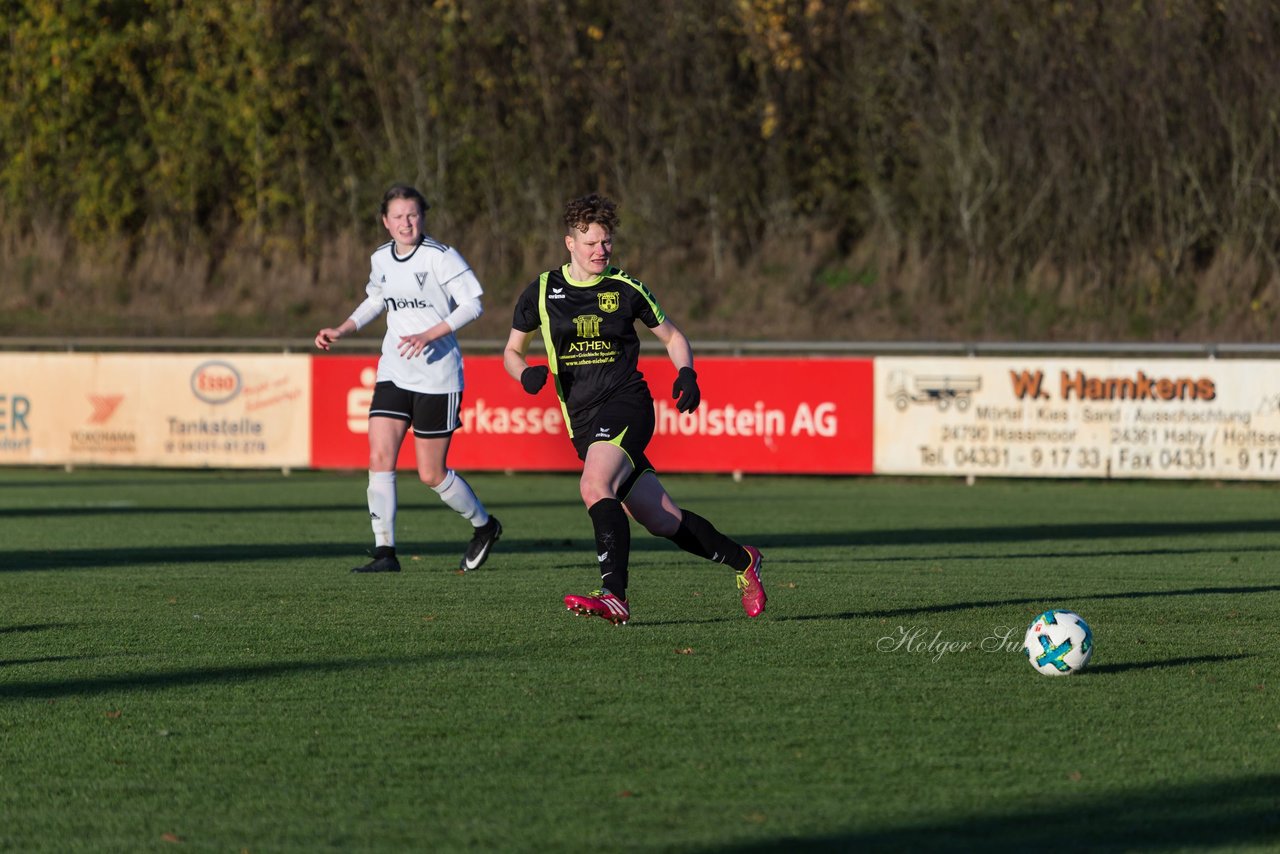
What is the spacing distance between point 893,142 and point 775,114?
2.26 metres

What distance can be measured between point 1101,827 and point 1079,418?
51.4ft

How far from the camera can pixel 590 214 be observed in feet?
26.6

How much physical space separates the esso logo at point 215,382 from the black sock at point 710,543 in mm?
14261

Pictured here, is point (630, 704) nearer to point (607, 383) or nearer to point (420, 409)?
point (607, 383)

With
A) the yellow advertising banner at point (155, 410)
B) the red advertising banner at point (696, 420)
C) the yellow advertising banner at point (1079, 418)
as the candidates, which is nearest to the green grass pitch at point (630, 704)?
the yellow advertising banner at point (1079, 418)

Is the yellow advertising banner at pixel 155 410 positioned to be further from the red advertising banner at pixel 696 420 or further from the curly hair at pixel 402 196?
the curly hair at pixel 402 196

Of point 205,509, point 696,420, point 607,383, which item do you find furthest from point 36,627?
point 696,420

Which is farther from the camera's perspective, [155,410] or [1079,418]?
[155,410]

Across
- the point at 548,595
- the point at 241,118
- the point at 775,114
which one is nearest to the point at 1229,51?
the point at 775,114

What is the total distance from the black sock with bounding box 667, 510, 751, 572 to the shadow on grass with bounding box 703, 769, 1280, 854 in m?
3.29

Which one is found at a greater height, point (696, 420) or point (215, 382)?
point (215, 382)

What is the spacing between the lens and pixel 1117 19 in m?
32.2

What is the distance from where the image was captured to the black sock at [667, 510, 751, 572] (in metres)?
8.34

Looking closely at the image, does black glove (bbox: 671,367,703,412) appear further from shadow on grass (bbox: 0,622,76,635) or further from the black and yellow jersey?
shadow on grass (bbox: 0,622,76,635)
